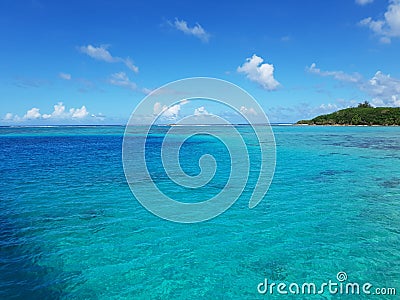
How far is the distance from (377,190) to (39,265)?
17092mm

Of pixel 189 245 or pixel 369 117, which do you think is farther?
pixel 369 117

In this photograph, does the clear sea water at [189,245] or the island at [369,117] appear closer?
the clear sea water at [189,245]

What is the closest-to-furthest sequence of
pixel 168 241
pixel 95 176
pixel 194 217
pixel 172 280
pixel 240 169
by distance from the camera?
1. pixel 172 280
2. pixel 168 241
3. pixel 194 217
4. pixel 95 176
5. pixel 240 169

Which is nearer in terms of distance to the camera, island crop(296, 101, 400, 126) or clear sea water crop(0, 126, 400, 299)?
clear sea water crop(0, 126, 400, 299)

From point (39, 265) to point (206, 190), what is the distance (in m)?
10.3

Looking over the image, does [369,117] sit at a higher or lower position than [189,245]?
higher

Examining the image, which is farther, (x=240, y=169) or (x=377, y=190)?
(x=240, y=169)

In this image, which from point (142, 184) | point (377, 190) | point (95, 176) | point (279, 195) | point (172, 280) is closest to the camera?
point (172, 280)

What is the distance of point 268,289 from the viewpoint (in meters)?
7.34

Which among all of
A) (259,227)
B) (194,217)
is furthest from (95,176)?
(259,227)

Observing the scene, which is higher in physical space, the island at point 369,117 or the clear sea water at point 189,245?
the island at point 369,117

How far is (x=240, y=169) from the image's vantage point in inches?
965

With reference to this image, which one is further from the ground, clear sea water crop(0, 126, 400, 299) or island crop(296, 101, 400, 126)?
island crop(296, 101, 400, 126)

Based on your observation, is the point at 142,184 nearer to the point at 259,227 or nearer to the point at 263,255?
the point at 259,227
